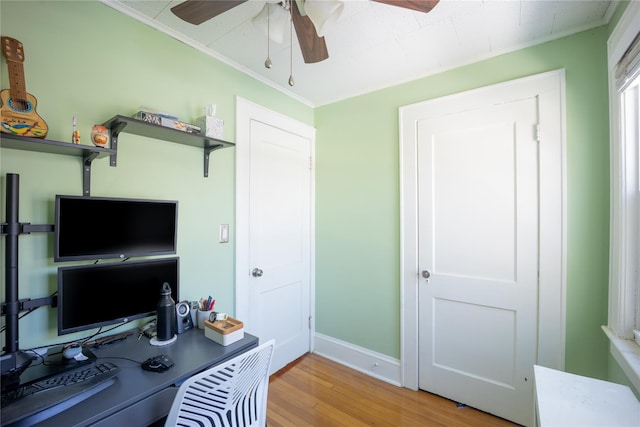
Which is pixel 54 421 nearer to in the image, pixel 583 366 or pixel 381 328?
pixel 381 328

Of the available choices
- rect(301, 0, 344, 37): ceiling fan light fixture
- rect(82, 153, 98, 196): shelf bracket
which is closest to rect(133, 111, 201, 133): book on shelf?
rect(82, 153, 98, 196): shelf bracket

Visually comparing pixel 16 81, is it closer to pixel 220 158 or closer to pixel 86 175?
pixel 86 175

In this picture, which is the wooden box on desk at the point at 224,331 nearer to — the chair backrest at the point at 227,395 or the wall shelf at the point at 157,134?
the chair backrest at the point at 227,395

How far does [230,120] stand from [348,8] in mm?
1033

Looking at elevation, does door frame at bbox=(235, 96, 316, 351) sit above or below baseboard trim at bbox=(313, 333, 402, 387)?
above

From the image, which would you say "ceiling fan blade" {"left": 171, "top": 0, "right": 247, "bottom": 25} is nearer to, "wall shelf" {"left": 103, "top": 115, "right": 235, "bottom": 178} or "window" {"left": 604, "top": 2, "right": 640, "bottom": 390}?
"wall shelf" {"left": 103, "top": 115, "right": 235, "bottom": 178}

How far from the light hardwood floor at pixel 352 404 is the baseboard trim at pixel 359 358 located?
6 centimetres

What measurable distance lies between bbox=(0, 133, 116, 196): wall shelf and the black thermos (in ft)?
2.01

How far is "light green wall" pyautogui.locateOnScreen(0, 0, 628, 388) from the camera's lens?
125 cm

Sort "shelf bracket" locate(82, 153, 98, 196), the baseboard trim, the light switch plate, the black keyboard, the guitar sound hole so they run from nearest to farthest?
the black keyboard → the guitar sound hole → "shelf bracket" locate(82, 153, 98, 196) → the light switch plate → the baseboard trim

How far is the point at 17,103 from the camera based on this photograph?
1114 mm

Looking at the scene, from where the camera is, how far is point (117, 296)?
132cm

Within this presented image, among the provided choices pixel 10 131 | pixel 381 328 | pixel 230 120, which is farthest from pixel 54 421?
pixel 381 328

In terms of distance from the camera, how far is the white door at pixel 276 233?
210cm
